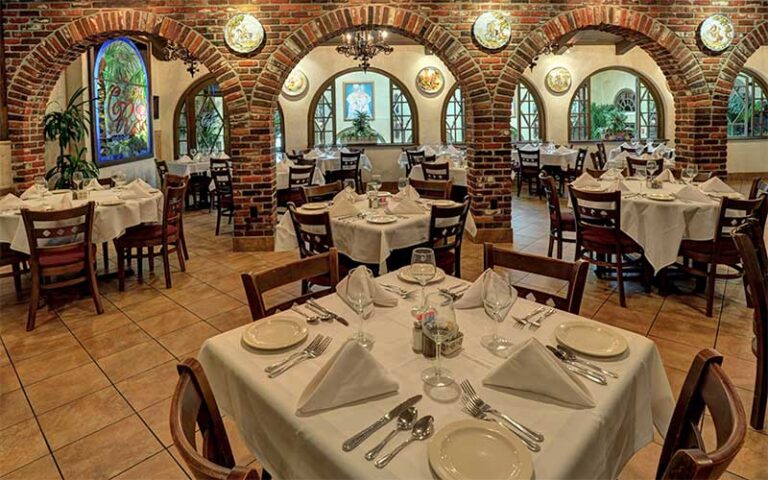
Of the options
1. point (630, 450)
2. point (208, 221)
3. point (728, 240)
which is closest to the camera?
point (630, 450)

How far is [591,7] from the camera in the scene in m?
5.87

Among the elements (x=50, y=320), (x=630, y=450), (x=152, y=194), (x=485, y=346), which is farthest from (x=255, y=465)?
(x=152, y=194)

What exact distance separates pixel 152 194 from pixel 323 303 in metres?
3.62

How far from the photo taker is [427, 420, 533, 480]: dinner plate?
1018 mm

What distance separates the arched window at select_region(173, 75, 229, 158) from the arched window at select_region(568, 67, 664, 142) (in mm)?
7859

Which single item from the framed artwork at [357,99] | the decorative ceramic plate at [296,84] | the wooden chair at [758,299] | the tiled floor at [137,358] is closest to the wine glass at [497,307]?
the tiled floor at [137,358]

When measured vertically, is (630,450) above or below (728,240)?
below

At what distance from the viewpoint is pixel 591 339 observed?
1569 mm

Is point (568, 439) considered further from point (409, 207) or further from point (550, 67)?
point (550, 67)

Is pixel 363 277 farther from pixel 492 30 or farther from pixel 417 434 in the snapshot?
pixel 492 30

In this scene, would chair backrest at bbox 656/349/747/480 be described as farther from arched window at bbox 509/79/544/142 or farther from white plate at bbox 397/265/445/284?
arched window at bbox 509/79/544/142

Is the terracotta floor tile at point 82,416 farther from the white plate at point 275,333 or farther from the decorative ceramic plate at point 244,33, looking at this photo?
the decorative ceramic plate at point 244,33

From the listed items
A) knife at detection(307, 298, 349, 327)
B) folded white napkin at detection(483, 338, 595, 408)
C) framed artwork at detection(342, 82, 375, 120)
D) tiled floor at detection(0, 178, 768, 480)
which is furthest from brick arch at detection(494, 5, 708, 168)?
framed artwork at detection(342, 82, 375, 120)

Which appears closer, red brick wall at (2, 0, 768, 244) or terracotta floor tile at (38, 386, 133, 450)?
terracotta floor tile at (38, 386, 133, 450)
